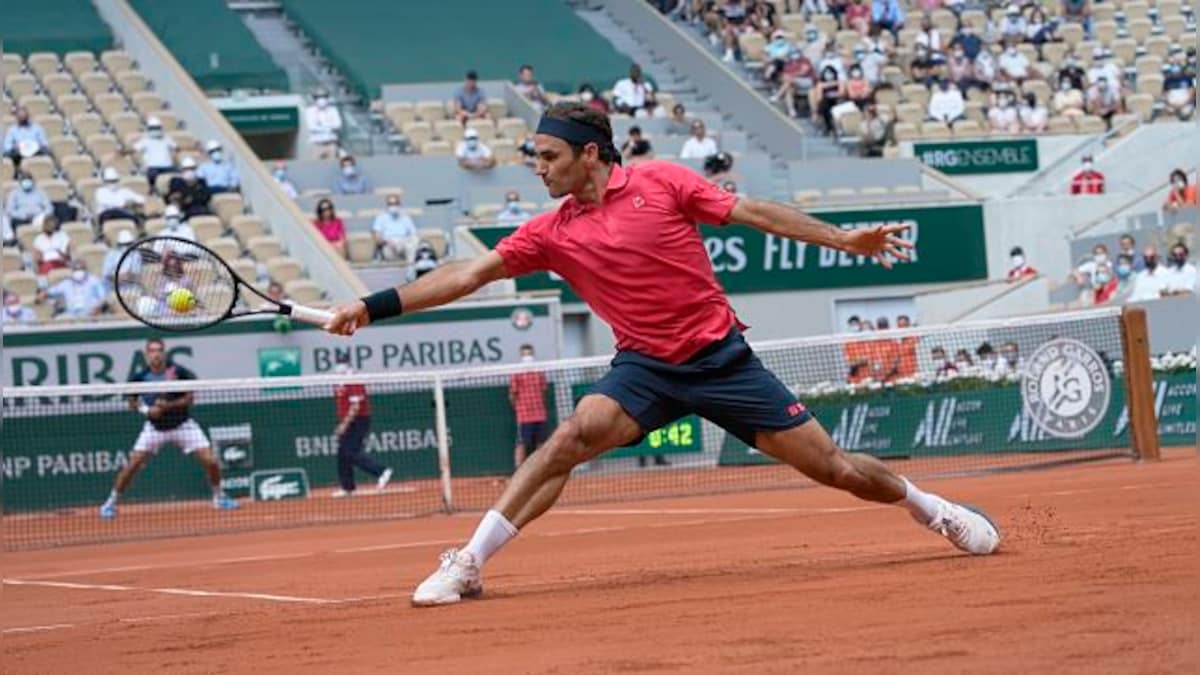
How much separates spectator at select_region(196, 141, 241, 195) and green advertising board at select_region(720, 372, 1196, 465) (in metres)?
8.34

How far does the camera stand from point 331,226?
27938 millimetres

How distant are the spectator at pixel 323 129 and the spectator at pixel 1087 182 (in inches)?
418

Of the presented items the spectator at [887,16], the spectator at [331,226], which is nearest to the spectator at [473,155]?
the spectator at [331,226]

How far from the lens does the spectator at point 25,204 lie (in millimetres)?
26594

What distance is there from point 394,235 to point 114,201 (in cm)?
355

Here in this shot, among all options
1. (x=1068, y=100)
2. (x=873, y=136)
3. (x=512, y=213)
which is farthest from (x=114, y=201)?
(x=1068, y=100)

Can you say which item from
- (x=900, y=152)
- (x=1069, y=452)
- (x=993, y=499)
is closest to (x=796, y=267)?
(x=900, y=152)

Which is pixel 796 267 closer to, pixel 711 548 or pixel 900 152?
pixel 900 152

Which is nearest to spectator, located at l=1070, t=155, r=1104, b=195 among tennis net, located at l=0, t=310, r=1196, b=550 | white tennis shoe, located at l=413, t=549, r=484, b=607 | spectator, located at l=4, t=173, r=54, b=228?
tennis net, located at l=0, t=310, r=1196, b=550

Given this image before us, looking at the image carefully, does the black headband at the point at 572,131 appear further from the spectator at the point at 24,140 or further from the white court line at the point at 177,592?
the spectator at the point at 24,140

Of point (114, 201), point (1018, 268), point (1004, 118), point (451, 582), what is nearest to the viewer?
point (451, 582)

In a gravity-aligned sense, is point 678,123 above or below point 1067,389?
above

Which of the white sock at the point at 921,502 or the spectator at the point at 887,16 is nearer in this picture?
the white sock at the point at 921,502

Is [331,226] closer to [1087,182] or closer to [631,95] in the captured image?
[631,95]
